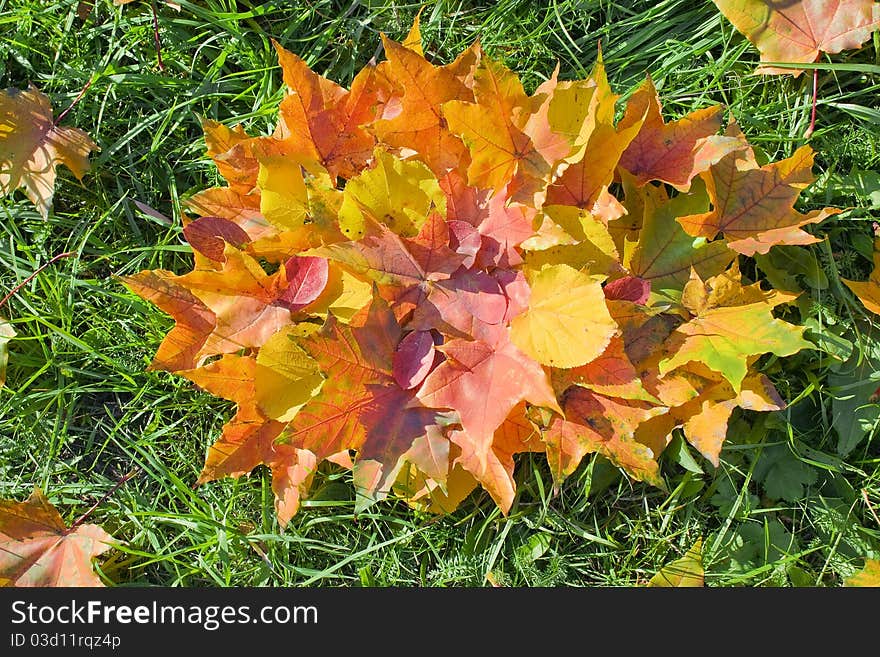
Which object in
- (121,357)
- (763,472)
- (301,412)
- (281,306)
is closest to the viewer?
(301,412)

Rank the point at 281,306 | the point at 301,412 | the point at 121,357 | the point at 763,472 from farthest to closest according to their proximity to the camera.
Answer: the point at 121,357
the point at 763,472
the point at 281,306
the point at 301,412

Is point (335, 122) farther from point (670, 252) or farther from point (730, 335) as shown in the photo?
point (730, 335)

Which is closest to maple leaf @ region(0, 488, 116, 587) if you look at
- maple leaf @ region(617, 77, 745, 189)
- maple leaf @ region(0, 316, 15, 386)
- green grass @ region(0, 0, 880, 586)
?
green grass @ region(0, 0, 880, 586)

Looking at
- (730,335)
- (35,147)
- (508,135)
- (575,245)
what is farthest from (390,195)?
(35,147)

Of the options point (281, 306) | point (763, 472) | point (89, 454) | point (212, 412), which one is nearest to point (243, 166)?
point (281, 306)

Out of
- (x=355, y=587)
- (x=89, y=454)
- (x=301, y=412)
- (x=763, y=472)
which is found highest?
(x=301, y=412)

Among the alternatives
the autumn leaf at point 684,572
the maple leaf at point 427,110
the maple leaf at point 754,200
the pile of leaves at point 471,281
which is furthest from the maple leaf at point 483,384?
the autumn leaf at point 684,572

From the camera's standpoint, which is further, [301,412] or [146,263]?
[146,263]

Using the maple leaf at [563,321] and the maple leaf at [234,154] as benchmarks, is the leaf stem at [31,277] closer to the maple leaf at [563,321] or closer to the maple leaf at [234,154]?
the maple leaf at [234,154]

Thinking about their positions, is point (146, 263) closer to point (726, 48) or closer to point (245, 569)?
point (245, 569)
